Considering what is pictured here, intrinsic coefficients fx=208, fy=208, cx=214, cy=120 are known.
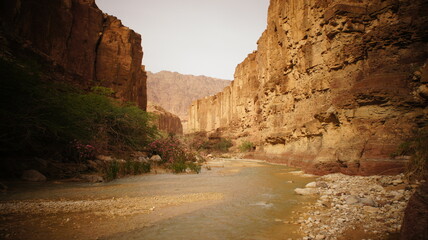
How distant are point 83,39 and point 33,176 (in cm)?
2047

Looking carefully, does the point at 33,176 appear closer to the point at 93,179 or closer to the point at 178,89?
the point at 93,179

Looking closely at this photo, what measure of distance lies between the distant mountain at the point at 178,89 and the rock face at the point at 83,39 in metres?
83.1

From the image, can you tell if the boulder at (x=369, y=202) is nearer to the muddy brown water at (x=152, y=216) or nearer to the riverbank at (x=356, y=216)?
the riverbank at (x=356, y=216)

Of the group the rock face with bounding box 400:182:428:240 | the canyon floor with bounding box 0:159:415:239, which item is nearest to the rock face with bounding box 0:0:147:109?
the canyon floor with bounding box 0:159:415:239

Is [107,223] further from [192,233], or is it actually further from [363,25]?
[363,25]

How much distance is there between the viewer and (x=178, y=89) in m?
141

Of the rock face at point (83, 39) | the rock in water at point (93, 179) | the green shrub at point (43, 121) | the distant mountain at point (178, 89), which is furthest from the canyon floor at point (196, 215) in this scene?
the distant mountain at point (178, 89)

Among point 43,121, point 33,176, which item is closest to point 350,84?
point 43,121

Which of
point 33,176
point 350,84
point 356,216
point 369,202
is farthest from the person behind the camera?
point 350,84

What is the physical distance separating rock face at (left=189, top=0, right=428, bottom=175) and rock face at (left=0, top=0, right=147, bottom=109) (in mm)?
17024

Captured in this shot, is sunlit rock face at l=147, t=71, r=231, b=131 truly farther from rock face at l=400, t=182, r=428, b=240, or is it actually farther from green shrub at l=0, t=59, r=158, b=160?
rock face at l=400, t=182, r=428, b=240

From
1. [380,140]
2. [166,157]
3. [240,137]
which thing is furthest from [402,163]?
[240,137]

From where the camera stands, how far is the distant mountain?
415 ft

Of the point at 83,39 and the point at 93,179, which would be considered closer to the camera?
the point at 93,179
